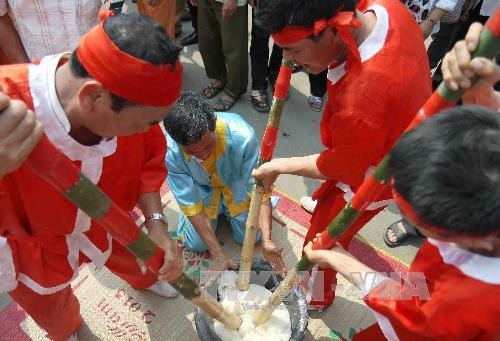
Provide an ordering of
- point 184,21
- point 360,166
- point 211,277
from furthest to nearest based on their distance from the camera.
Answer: point 184,21 → point 211,277 → point 360,166

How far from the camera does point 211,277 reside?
2502 millimetres

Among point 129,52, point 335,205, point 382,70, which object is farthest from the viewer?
point 335,205

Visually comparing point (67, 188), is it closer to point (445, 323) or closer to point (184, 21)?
point (445, 323)

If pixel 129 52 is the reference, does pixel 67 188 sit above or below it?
below

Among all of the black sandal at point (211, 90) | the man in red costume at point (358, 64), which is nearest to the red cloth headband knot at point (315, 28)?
the man in red costume at point (358, 64)

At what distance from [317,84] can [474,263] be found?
2.86 m

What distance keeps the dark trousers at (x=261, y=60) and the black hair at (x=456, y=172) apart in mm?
2682

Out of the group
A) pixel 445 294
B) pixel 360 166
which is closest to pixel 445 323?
pixel 445 294

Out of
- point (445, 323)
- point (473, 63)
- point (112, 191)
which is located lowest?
point (112, 191)

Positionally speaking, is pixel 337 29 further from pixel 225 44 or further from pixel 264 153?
pixel 225 44

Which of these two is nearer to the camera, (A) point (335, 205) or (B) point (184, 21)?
(A) point (335, 205)

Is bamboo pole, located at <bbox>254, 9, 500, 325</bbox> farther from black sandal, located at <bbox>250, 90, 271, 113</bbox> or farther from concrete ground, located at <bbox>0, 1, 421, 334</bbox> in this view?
black sandal, located at <bbox>250, 90, 271, 113</bbox>

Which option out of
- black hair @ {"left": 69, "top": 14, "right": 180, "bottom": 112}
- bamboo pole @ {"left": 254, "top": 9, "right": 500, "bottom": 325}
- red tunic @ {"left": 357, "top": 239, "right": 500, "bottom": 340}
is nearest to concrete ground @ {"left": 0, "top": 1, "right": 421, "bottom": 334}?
bamboo pole @ {"left": 254, "top": 9, "right": 500, "bottom": 325}

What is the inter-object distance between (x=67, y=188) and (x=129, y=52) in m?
0.43
